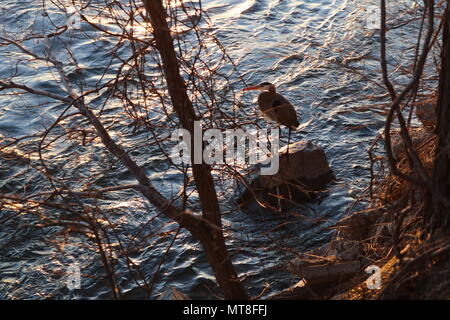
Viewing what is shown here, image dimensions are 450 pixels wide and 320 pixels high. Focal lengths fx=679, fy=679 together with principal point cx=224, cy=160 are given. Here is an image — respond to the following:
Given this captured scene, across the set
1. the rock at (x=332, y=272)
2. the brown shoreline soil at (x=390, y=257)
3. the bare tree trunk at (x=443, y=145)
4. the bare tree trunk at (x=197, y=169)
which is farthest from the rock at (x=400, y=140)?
the bare tree trunk at (x=197, y=169)

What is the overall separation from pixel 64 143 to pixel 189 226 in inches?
176

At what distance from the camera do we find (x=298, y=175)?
22.7ft

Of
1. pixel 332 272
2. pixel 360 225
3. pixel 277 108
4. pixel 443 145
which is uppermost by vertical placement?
pixel 277 108

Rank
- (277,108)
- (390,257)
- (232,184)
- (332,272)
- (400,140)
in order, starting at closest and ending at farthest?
1. (390,257)
2. (332,272)
3. (400,140)
4. (277,108)
5. (232,184)

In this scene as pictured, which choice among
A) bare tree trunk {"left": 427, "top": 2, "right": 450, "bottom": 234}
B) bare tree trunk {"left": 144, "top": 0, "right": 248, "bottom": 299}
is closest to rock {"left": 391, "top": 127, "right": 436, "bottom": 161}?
bare tree trunk {"left": 427, "top": 2, "right": 450, "bottom": 234}

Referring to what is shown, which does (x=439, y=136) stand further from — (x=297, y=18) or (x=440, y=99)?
(x=297, y=18)

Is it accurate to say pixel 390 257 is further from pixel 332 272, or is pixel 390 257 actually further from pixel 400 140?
pixel 400 140

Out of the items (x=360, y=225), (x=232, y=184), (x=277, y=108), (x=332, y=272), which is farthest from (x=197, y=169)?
(x=232, y=184)

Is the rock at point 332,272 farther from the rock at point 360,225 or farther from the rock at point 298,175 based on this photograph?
the rock at point 298,175

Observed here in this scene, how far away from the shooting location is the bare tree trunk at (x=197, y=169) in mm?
3836

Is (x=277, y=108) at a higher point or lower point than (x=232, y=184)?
higher

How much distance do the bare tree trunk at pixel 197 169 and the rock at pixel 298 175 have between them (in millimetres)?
2451

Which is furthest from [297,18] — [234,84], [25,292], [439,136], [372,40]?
[439,136]

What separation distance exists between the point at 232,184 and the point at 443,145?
3280mm
